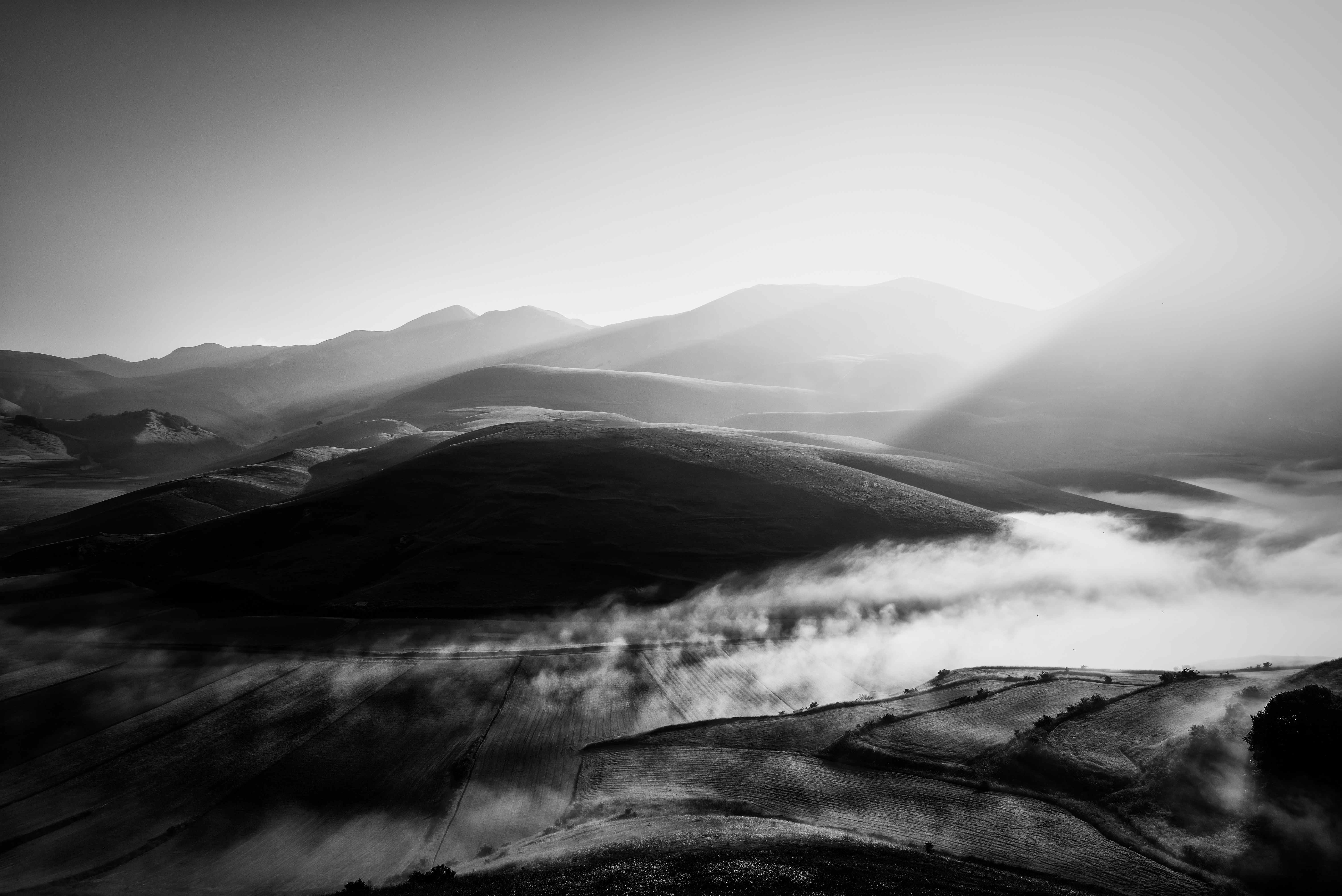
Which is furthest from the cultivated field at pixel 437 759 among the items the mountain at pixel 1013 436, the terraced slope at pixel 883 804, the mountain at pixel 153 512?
the mountain at pixel 1013 436

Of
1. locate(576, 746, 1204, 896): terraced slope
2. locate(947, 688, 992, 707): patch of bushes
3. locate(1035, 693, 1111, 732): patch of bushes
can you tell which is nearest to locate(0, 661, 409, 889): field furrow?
locate(576, 746, 1204, 896): terraced slope

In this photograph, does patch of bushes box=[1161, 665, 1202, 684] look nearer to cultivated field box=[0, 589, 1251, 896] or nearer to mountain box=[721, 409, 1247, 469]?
cultivated field box=[0, 589, 1251, 896]

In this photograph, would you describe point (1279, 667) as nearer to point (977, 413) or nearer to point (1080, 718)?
A: point (1080, 718)

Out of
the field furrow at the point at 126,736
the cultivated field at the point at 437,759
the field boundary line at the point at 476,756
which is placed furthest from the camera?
the field furrow at the point at 126,736

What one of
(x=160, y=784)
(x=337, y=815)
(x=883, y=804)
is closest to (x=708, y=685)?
(x=883, y=804)

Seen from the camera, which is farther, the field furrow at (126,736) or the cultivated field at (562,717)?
the field furrow at (126,736)

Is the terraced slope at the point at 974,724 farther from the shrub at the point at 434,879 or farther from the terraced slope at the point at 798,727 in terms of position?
the shrub at the point at 434,879

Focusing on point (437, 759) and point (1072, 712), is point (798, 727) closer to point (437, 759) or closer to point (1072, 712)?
point (1072, 712)

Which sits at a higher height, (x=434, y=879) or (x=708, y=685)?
(x=434, y=879)
